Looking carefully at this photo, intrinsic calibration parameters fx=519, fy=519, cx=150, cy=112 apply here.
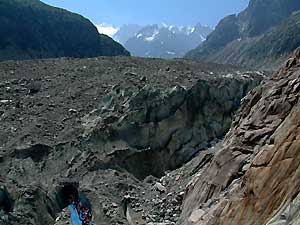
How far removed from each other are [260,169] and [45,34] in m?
120

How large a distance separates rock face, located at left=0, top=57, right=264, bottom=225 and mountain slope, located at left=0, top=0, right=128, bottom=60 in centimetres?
6742

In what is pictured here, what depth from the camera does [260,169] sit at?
17109mm

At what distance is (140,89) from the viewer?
39781mm

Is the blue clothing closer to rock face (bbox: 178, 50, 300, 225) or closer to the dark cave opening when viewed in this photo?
the dark cave opening

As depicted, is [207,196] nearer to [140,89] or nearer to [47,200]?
[47,200]

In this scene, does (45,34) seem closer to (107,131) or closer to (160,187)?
(107,131)

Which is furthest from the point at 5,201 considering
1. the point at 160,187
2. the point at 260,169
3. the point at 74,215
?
the point at 260,169

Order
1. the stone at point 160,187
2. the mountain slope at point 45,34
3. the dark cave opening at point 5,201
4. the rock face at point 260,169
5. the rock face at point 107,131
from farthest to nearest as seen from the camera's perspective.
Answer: the mountain slope at point 45,34
the stone at point 160,187
the rock face at point 107,131
the dark cave opening at point 5,201
the rock face at point 260,169

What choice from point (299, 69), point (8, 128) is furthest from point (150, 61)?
point (299, 69)

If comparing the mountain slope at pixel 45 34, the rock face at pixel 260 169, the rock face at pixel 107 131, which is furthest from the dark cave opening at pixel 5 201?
the mountain slope at pixel 45 34

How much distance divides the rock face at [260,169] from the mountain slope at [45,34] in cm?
9147

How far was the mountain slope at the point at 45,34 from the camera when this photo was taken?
387ft

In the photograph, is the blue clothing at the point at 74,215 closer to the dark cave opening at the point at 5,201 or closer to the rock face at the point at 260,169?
the dark cave opening at the point at 5,201

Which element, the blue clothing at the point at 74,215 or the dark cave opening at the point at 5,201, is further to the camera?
the blue clothing at the point at 74,215
